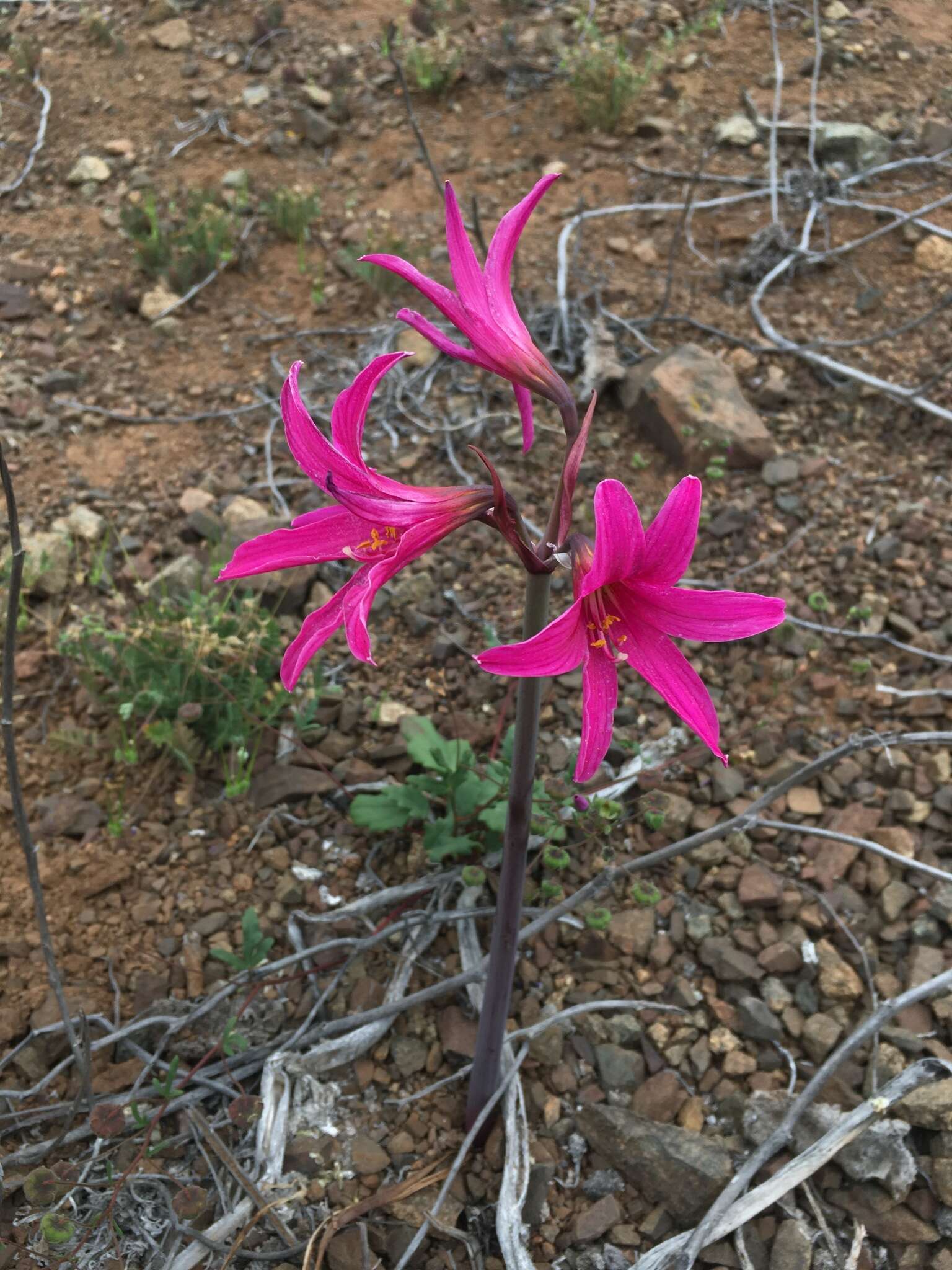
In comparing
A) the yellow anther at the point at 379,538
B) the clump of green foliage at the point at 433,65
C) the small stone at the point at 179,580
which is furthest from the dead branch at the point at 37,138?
the yellow anther at the point at 379,538

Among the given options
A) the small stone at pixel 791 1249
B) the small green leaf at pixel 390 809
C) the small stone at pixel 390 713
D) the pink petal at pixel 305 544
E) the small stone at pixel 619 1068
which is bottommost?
the small stone at pixel 791 1249

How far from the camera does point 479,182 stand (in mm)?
5312

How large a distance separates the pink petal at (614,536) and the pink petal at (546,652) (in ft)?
0.19

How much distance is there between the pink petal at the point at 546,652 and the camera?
1490 millimetres

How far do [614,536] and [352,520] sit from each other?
19.3 inches

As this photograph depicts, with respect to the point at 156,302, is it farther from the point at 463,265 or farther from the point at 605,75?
the point at 463,265

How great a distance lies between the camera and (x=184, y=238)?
4871 millimetres

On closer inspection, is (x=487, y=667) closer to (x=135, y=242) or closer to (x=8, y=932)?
(x=8, y=932)

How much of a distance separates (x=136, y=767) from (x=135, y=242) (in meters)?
2.98

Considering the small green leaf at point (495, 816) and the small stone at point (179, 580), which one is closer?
the small green leaf at point (495, 816)

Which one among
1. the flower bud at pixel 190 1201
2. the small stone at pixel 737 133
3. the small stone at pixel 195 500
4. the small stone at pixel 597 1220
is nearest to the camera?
the flower bud at pixel 190 1201

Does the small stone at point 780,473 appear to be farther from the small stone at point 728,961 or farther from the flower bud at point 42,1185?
the flower bud at point 42,1185

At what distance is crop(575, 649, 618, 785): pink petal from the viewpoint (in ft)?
5.45

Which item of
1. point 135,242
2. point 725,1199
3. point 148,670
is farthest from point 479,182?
point 725,1199
